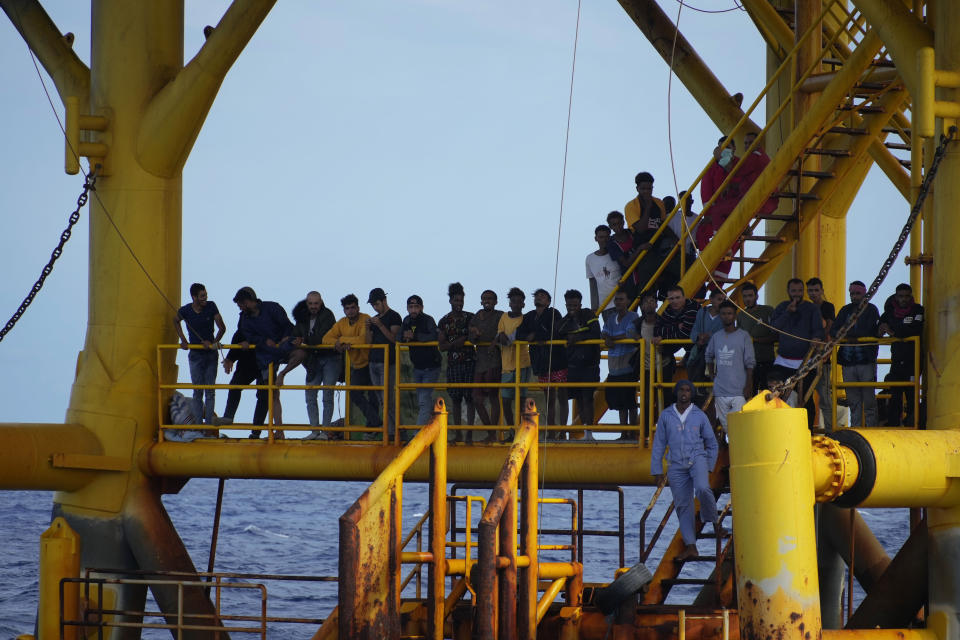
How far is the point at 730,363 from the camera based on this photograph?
1515 centimetres

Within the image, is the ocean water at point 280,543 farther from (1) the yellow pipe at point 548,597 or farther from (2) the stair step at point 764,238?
(1) the yellow pipe at point 548,597

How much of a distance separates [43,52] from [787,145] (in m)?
10.0

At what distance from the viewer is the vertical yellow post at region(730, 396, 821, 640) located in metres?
11.1

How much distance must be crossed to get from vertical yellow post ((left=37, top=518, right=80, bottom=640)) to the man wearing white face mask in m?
9.03

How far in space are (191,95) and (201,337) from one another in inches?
122

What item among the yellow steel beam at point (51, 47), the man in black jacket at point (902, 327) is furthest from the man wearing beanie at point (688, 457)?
the yellow steel beam at point (51, 47)

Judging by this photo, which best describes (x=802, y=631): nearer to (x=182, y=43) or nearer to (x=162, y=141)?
(x=162, y=141)

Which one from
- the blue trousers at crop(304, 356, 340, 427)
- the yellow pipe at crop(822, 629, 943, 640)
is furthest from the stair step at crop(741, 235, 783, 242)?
the yellow pipe at crop(822, 629, 943, 640)

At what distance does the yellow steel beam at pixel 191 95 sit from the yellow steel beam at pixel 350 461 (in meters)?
3.78

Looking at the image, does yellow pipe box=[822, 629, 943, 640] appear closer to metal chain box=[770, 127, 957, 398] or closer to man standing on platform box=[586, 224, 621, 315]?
metal chain box=[770, 127, 957, 398]

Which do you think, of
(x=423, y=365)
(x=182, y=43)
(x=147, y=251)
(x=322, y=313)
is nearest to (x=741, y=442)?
(x=423, y=365)

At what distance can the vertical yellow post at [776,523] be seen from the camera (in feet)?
36.4

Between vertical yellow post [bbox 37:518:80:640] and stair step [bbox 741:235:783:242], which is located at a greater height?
stair step [bbox 741:235:783:242]

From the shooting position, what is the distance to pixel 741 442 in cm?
1127
